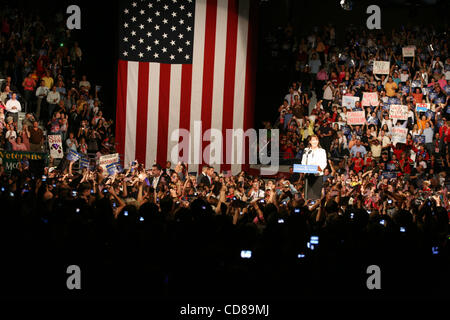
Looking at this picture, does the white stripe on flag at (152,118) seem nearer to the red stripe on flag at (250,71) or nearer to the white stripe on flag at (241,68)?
the white stripe on flag at (241,68)

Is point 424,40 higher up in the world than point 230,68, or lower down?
higher up

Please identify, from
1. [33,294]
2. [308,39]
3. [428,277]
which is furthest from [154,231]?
[308,39]

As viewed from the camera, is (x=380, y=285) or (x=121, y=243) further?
(x=380, y=285)

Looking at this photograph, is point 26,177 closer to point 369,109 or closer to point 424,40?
point 369,109

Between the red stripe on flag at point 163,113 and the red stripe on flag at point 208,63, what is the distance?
105 centimetres

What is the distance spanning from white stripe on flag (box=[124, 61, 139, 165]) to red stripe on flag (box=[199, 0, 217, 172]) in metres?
1.98

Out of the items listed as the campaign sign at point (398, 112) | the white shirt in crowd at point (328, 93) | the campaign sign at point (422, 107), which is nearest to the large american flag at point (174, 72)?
the white shirt in crowd at point (328, 93)

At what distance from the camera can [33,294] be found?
315 inches

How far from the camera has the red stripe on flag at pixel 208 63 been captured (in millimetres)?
18953

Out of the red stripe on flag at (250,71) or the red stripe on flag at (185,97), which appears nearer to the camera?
the red stripe on flag at (185,97)
